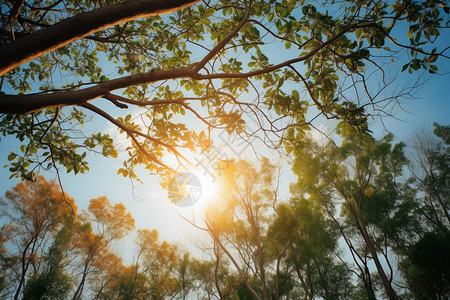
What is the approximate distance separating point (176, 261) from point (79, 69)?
2160cm

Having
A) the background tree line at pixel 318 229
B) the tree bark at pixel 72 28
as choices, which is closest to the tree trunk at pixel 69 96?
the tree bark at pixel 72 28

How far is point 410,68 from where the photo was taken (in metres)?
2.51

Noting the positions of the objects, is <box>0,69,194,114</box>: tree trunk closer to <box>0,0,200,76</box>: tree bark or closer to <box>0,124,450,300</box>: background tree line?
<box>0,0,200,76</box>: tree bark

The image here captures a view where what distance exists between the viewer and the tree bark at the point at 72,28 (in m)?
1.13

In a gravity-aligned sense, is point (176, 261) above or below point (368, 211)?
below

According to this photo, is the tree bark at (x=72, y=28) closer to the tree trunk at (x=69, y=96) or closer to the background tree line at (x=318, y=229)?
the tree trunk at (x=69, y=96)

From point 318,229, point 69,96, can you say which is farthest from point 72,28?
point 318,229

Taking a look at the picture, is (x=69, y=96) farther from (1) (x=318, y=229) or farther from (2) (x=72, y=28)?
(1) (x=318, y=229)

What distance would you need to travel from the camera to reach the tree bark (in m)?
1.13

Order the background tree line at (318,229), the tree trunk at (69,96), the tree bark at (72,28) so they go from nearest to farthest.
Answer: the tree bark at (72,28)
the tree trunk at (69,96)
the background tree line at (318,229)

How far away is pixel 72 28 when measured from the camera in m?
1.22

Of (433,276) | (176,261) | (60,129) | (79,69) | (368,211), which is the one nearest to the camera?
(60,129)

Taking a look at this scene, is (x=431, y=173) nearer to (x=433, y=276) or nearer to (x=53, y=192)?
(x=433, y=276)

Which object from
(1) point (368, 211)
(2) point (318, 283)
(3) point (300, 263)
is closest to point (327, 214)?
(1) point (368, 211)
